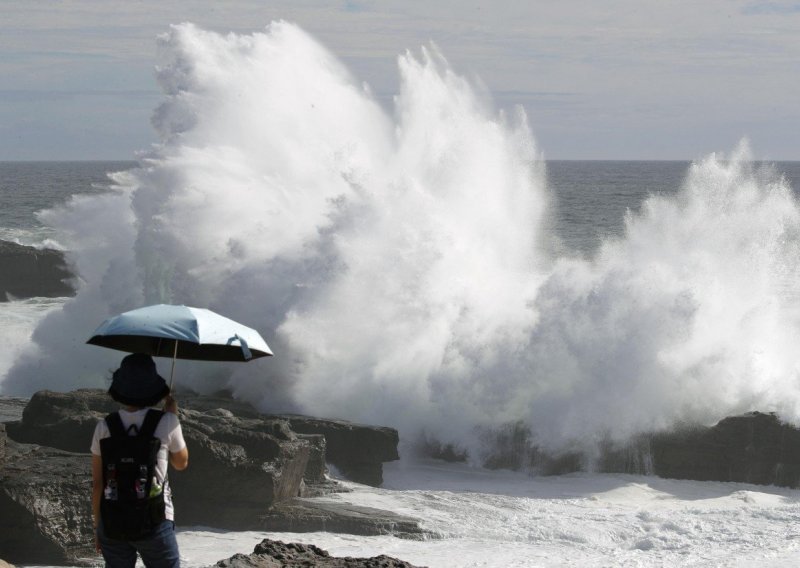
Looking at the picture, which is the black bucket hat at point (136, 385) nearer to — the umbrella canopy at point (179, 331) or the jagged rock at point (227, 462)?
the umbrella canopy at point (179, 331)

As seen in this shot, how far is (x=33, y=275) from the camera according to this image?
3288cm

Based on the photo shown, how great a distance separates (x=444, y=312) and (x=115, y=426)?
13644mm

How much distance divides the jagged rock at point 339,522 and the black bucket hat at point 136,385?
6846mm

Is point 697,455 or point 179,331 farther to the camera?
point 697,455

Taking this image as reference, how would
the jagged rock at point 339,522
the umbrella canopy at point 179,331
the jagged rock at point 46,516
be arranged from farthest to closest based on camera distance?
the jagged rock at point 339,522
the jagged rock at point 46,516
the umbrella canopy at point 179,331

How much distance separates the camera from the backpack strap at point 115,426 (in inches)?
215

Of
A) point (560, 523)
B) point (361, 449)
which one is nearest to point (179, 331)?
point (560, 523)

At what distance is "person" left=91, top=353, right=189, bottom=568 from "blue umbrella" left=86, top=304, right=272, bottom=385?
0.24m

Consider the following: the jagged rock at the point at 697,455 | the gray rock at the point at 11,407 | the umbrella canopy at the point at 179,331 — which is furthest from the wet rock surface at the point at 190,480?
the umbrella canopy at the point at 179,331

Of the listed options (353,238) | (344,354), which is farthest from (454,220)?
(344,354)

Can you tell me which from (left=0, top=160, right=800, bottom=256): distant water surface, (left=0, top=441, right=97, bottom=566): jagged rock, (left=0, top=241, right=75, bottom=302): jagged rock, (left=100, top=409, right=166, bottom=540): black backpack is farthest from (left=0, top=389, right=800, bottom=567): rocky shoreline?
(left=0, top=160, right=800, bottom=256): distant water surface

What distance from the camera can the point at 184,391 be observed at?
18031 millimetres

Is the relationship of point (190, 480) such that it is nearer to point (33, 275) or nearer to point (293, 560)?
point (293, 560)

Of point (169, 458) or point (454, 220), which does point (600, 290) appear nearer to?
point (454, 220)
